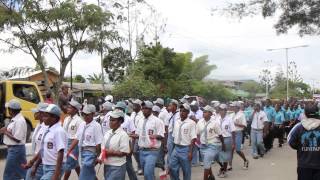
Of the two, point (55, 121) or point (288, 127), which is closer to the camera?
point (55, 121)

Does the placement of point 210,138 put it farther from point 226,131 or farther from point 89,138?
point 89,138

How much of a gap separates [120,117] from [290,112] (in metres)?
15.5

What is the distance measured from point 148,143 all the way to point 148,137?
0.13 meters

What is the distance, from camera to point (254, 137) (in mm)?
15852

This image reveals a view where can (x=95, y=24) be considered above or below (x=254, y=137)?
above

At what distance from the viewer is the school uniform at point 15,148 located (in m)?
8.86

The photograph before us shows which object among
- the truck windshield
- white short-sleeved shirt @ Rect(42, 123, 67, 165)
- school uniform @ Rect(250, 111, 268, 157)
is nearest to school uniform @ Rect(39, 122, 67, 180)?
white short-sleeved shirt @ Rect(42, 123, 67, 165)

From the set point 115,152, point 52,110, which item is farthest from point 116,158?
point 52,110

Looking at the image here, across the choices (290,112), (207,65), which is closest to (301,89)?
(207,65)

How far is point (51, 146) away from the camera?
6578 millimetres

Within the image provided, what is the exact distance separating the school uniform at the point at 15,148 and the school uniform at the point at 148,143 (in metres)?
2.10

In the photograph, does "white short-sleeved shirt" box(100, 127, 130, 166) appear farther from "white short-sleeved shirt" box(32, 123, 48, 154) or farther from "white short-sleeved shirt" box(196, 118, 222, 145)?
"white short-sleeved shirt" box(196, 118, 222, 145)

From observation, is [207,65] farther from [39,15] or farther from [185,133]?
[185,133]

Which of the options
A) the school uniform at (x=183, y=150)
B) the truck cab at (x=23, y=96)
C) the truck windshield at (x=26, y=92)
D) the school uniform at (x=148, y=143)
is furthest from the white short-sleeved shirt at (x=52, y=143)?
the truck windshield at (x=26, y=92)
